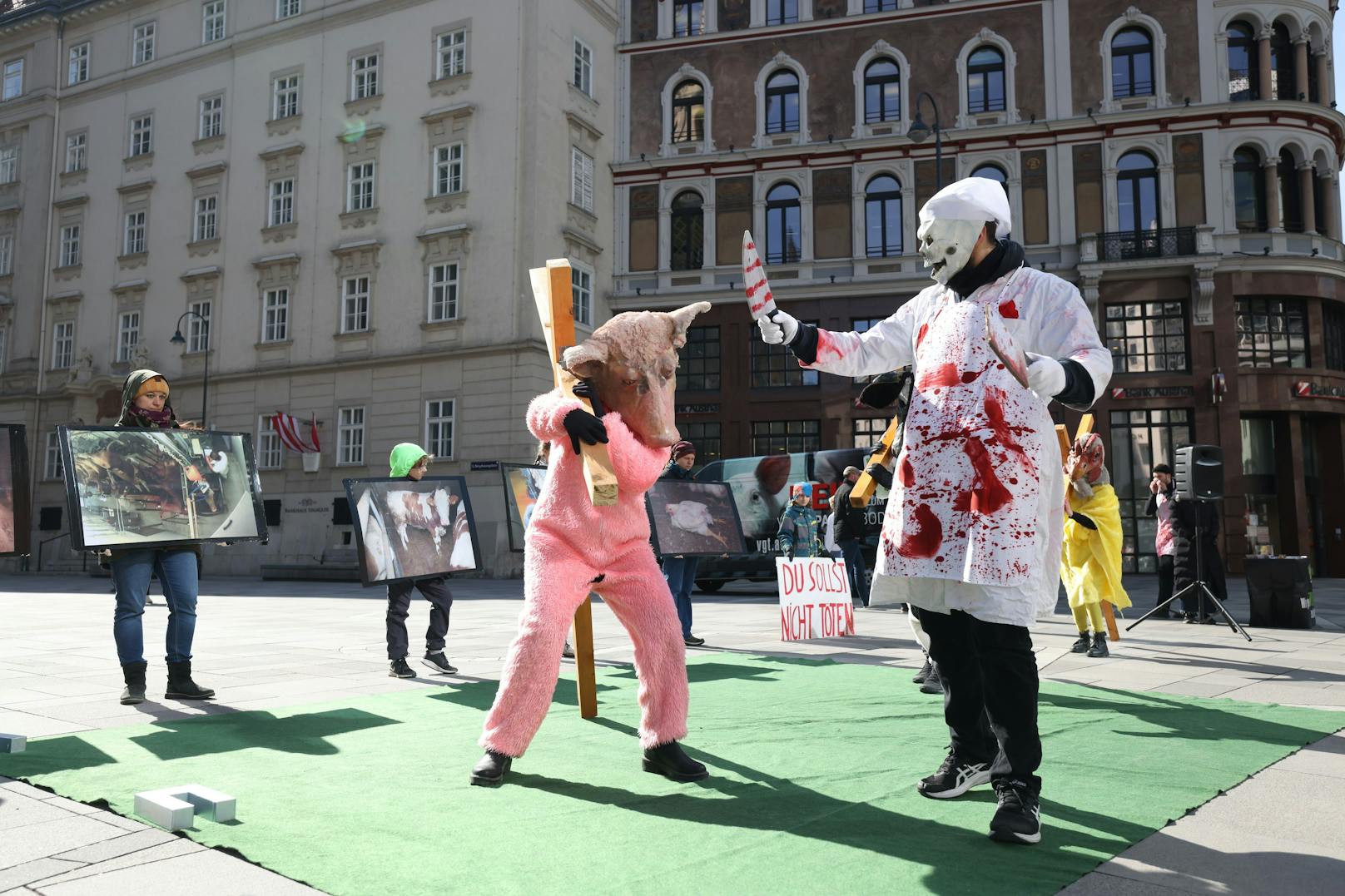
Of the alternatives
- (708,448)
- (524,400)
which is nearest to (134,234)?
(524,400)

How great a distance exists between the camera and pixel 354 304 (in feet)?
95.6

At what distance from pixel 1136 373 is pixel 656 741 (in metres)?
24.9

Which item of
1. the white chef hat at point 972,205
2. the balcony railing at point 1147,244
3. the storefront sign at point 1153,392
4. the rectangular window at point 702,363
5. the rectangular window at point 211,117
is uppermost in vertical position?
the rectangular window at point 211,117

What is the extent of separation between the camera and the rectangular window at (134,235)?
109 ft

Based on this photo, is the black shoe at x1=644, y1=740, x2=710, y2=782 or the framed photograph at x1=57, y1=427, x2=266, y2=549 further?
the framed photograph at x1=57, y1=427, x2=266, y2=549

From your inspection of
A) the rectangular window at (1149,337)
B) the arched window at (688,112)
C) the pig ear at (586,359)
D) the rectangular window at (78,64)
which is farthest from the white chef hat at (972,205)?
the rectangular window at (78,64)

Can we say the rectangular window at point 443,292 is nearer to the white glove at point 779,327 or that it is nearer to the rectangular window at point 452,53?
the rectangular window at point 452,53

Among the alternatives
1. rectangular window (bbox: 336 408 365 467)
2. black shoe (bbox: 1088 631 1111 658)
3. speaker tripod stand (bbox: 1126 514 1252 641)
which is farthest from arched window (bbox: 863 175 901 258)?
black shoe (bbox: 1088 631 1111 658)

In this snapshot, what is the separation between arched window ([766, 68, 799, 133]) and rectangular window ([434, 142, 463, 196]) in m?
8.55

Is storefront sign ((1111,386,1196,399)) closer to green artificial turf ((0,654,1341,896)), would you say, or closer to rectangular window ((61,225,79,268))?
green artificial turf ((0,654,1341,896))

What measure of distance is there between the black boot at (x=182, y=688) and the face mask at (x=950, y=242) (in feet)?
15.7

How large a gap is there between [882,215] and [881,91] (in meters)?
3.45

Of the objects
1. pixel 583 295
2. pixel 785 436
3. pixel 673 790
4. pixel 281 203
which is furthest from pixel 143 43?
pixel 673 790

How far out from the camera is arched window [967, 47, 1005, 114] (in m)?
27.8
